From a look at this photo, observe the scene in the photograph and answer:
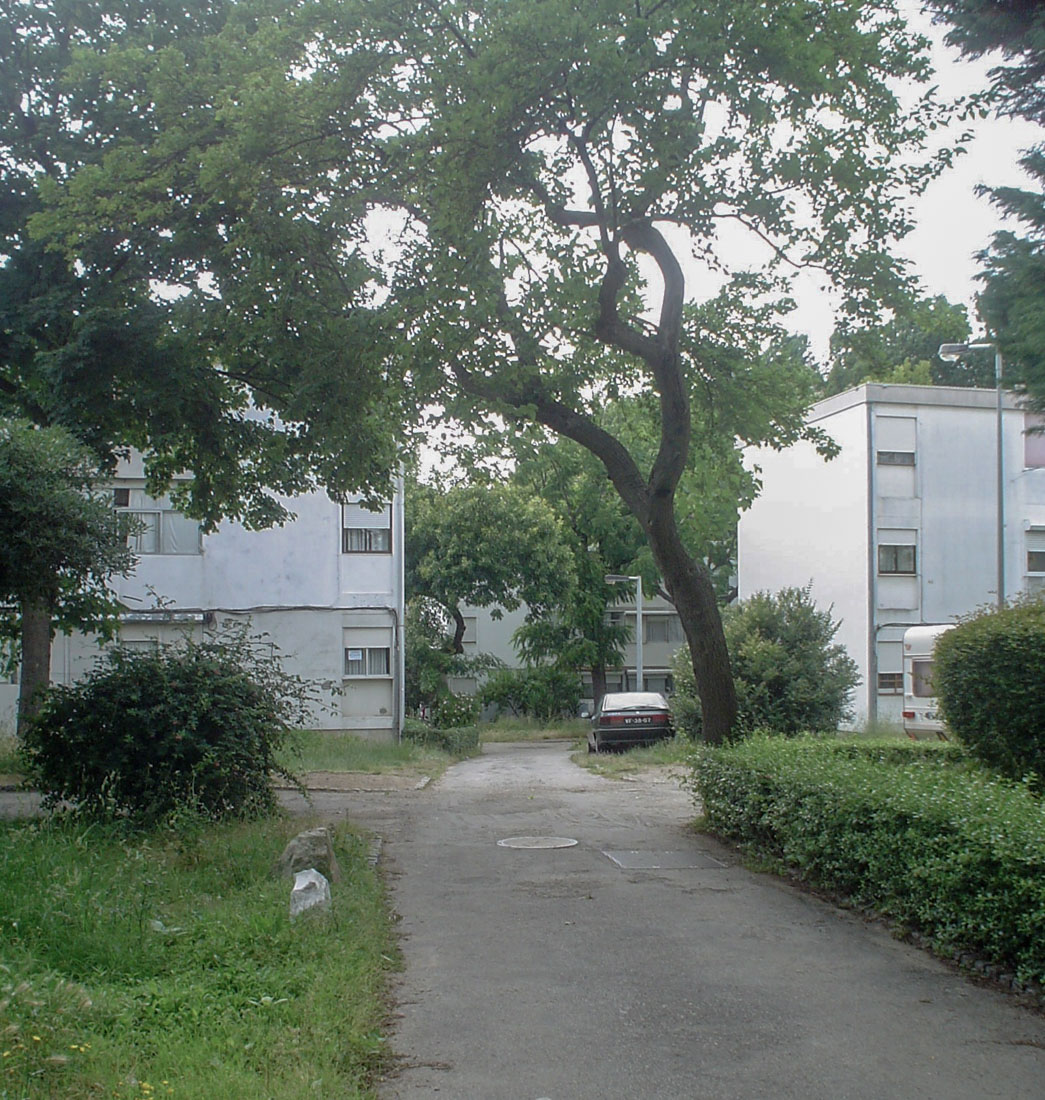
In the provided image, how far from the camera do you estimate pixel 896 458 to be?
112 feet

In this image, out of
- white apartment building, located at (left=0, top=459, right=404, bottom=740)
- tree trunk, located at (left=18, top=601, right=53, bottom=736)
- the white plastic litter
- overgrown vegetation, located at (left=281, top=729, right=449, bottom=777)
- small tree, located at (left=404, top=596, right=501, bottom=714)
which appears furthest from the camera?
small tree, located at (left=404, top=596, right=501, bottom=714)

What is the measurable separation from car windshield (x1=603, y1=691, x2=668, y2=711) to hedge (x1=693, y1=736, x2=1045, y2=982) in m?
16.6

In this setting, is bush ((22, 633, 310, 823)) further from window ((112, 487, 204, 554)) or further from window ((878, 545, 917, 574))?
window ((878, 545, 917, 574))

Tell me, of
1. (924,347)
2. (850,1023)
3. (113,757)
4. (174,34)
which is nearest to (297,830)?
(113,757)

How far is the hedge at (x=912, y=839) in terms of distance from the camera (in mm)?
6508

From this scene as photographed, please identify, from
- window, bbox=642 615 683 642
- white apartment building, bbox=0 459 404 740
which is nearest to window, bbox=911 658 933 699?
white apartment building, bbox=0 459 404 740

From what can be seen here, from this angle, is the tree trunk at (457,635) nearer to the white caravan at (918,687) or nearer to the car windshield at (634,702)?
the car windshield at (634,702)

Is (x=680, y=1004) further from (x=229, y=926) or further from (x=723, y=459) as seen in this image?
(x=723, y=459)

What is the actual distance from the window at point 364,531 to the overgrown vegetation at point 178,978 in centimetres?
1839

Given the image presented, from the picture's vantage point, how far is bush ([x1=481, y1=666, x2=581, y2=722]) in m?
48.3

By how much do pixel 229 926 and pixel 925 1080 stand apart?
393 cm

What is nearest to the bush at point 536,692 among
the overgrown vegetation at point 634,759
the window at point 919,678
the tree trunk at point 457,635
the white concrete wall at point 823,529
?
the tree trunk at point 457,635

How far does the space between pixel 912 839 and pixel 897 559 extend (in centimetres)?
2797

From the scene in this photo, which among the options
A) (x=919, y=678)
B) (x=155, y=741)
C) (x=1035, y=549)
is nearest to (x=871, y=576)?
(x=1035, y=549)
